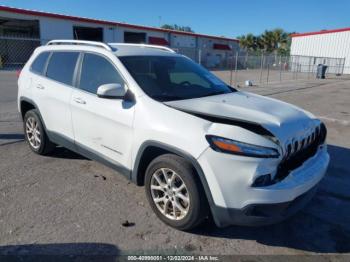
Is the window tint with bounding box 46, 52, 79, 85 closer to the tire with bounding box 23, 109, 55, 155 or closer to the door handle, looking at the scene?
the door handle

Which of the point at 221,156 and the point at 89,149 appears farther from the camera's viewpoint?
the point at 89,149

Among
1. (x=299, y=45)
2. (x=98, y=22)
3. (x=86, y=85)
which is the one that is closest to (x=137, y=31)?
(x=98, y=22)

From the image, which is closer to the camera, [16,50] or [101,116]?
[101,116]

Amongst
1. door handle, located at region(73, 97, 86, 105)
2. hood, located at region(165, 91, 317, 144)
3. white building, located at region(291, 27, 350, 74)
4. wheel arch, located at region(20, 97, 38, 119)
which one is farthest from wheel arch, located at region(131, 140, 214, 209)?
white building, located at region(291, 27, 350, 74)

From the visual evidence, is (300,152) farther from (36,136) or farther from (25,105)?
(25,105)

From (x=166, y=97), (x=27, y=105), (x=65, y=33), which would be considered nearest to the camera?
(x=166, y=97)

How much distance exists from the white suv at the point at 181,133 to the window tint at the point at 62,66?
18 mm

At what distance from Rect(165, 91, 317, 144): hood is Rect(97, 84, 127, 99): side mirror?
0.51 metres

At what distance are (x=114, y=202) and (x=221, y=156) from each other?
1.64m

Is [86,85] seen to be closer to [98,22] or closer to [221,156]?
[221,156]

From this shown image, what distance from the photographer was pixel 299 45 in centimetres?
4169

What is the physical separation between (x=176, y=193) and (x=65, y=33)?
3150 centimetres

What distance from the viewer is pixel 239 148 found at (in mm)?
2586

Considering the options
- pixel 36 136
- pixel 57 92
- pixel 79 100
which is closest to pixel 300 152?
Answer: pixel 79 100
